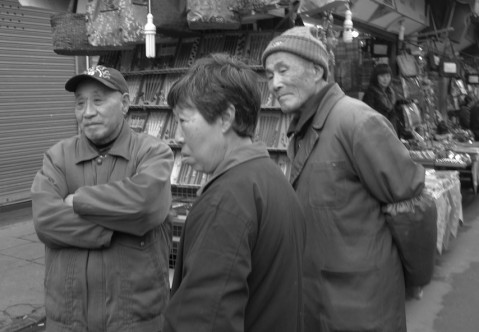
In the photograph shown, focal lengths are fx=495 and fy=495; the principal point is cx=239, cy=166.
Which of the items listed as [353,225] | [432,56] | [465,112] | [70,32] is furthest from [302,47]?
[465,112]

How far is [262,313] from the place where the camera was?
4.52 feet

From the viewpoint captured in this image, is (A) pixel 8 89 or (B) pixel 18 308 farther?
(A) pixel 8 89

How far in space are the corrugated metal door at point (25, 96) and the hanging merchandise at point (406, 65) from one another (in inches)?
237

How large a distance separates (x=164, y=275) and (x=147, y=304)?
0.57 ft

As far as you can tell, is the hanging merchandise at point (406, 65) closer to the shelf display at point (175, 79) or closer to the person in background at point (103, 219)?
the shelf display at point (175, 79)

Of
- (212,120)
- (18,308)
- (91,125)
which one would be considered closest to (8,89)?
(18,308)

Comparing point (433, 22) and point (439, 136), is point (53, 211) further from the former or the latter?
point (433, 22)

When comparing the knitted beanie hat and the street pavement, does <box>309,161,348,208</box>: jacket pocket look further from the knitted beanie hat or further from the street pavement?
the street pavement

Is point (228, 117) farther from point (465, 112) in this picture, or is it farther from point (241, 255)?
point (465, 112)

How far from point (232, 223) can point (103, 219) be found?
44.9 inches

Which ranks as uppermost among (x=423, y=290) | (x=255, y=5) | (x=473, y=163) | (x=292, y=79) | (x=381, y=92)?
(x=255, y=5)

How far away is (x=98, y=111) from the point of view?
2.42 meters

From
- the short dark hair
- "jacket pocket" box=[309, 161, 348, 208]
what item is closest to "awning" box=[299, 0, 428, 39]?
"jacket pocket" box=[309, 161, 348, 208]

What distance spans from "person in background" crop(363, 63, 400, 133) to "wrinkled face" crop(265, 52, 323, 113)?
5.40m
